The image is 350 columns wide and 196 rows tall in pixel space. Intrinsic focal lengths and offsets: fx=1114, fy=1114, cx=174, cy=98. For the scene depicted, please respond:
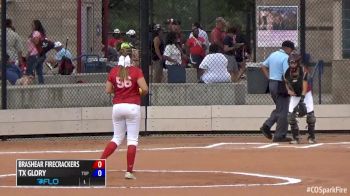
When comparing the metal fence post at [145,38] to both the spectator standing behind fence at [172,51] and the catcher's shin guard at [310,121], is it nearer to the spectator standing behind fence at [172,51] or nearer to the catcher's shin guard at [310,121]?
the spectator standing behind fence at [172,51]

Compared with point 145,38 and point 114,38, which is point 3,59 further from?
point 114,38

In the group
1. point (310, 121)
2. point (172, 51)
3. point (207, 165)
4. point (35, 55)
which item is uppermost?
point (172, 51)

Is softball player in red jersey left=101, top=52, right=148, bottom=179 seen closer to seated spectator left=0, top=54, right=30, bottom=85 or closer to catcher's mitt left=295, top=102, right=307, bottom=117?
catcher's mitt left=295, top=102, right=307, bottom=117

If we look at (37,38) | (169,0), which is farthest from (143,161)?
(169,0)

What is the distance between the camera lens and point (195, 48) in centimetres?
2622

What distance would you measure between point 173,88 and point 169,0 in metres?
6.51

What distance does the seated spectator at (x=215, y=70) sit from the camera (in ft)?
76.7

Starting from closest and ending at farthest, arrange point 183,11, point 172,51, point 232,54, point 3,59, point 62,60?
point 3,59 < point 172,51 < point 232,54 < point 62,60 < point 183,11

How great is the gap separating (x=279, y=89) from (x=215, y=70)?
3029 mm

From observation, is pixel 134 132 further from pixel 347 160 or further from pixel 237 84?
pixel 237 84

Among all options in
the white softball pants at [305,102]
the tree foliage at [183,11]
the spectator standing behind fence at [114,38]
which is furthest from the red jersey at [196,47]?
the white softball pants at [305,102]

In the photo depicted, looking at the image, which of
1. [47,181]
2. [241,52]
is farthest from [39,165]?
[241,52]

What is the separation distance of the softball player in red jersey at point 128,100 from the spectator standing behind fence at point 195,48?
35.2ft
